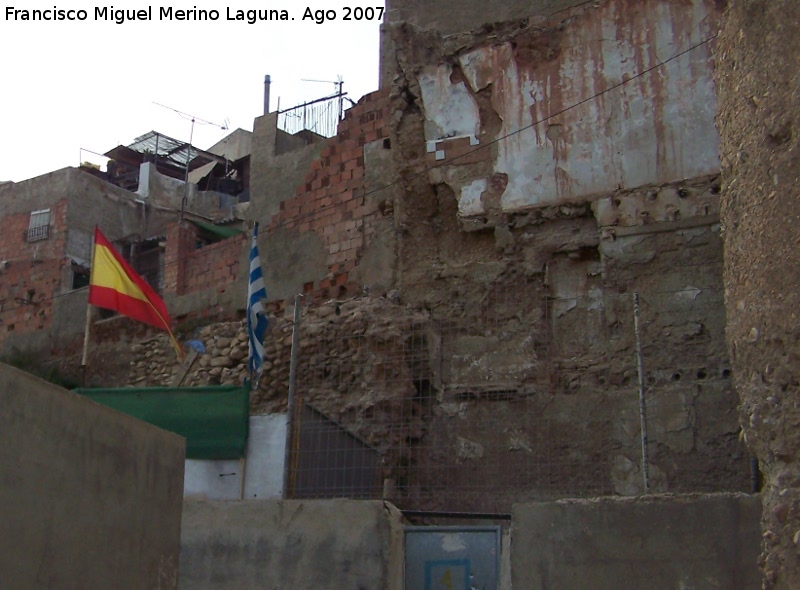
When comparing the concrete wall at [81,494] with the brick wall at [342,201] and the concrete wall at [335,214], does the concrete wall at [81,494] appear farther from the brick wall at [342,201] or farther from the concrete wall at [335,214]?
the brick wall at [342,201]

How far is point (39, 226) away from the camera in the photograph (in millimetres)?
19719

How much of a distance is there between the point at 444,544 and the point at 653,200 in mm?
5159

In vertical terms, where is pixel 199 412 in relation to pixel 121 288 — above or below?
below

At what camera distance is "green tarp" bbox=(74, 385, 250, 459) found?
10.6 meters

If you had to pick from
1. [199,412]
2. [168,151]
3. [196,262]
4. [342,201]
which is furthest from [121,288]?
[168,151]

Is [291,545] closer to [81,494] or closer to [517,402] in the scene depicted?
[81,494]

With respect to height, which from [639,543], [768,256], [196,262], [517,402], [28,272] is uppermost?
[28,272]

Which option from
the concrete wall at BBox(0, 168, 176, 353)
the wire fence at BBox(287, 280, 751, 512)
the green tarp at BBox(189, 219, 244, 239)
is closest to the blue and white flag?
the wire fence at BBox(287, 280, 751, 512)

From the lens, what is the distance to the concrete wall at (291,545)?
24.7 feet

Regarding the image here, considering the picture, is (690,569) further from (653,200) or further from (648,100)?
(648,100)

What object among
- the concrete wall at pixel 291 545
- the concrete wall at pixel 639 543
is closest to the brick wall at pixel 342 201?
the concrete wall at pixel 291 545

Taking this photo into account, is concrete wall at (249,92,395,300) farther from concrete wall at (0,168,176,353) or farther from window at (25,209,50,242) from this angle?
window at (25,209,50,242)

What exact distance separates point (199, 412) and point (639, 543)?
6.20 meters

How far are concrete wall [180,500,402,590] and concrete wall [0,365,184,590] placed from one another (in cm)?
89
